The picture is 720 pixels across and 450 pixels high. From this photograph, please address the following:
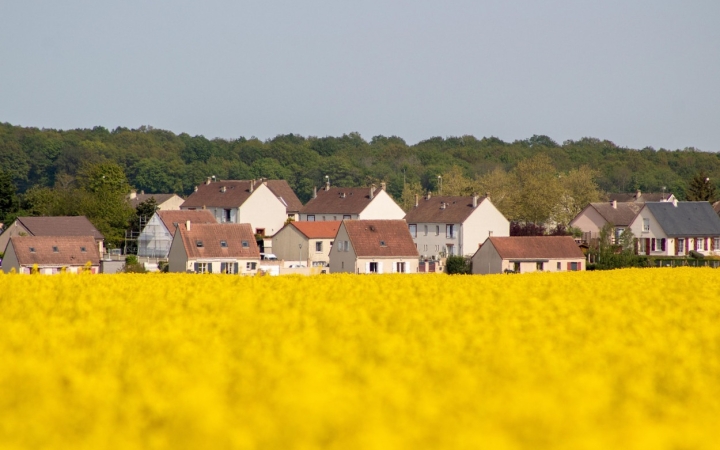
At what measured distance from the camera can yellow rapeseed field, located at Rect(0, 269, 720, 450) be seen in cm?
594

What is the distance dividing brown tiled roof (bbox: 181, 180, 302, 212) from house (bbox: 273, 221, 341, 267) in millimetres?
17298

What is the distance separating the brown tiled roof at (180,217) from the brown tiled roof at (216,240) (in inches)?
528

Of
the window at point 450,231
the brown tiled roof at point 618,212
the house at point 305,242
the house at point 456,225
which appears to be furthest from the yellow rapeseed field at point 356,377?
the brown tiled roof at point 618,212

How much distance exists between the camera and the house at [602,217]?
86.8 m

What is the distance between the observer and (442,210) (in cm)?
8450

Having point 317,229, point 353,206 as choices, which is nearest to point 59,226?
point 317,229

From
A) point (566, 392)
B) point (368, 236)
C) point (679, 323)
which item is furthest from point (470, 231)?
point (566, 392)

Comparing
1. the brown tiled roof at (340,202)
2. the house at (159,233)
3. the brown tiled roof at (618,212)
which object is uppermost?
the brown tiled roof at (340,202)

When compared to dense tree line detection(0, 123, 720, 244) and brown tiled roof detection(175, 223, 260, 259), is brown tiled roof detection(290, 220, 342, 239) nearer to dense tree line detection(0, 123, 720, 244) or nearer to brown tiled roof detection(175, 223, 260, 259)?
brown tiled roof detection(175, 223, 260, 259)

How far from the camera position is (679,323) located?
40.0 feet

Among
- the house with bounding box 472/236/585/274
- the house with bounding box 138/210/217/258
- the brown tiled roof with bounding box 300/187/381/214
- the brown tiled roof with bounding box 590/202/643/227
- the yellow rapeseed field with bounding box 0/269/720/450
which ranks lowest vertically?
the yellow rapeseed field with bounding box 0/269/720/450

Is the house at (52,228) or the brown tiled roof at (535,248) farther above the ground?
the house at (52,228)

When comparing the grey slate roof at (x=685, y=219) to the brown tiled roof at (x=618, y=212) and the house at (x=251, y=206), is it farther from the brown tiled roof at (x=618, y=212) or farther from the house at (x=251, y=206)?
the house at (x=251, y=206)

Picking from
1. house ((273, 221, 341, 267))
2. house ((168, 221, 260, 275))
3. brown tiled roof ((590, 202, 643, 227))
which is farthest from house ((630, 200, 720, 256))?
house ((168, 221, 260, 275))
